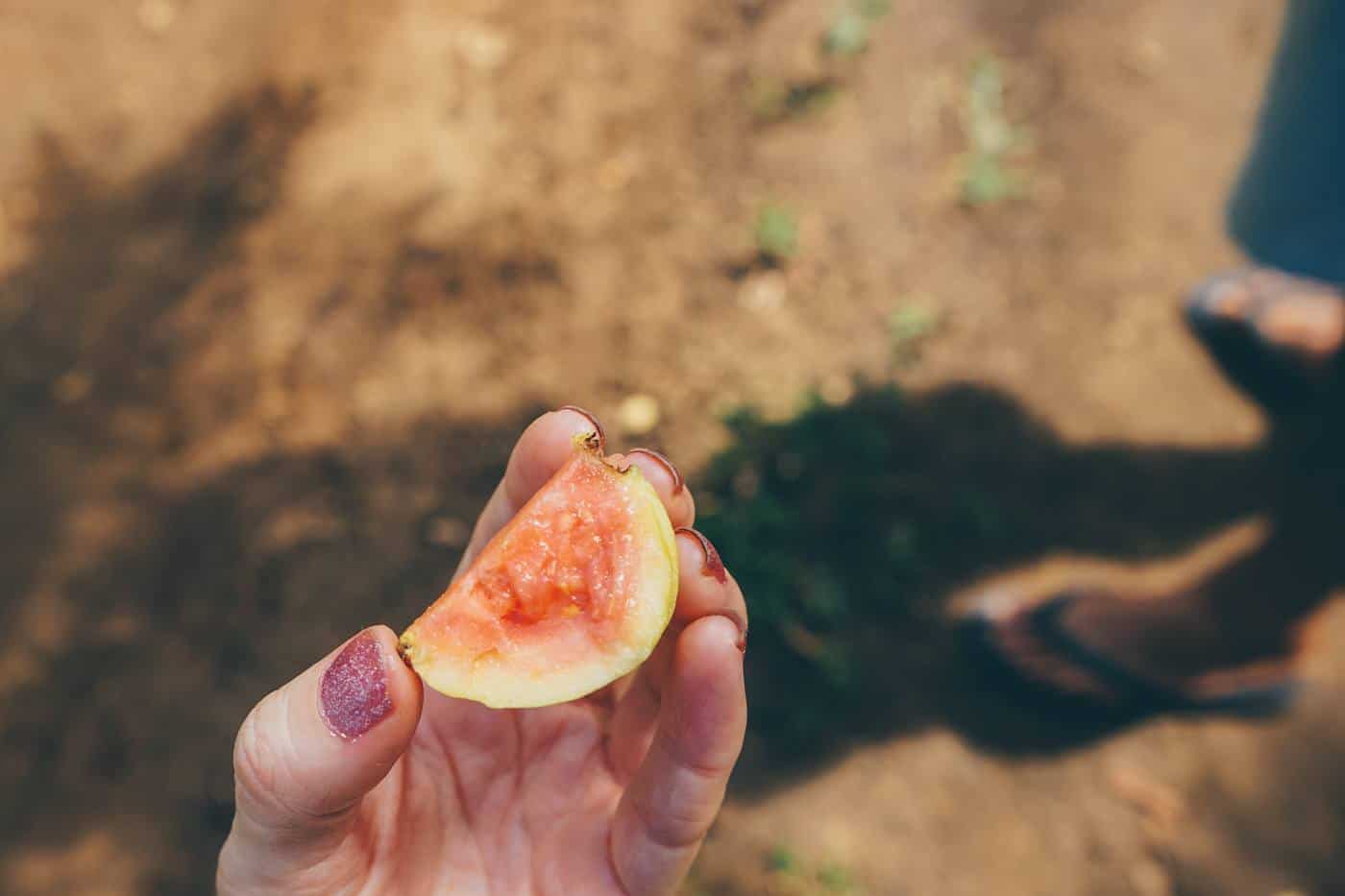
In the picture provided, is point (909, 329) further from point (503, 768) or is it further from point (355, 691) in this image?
point (355, 691)

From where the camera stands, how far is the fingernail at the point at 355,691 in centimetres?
164

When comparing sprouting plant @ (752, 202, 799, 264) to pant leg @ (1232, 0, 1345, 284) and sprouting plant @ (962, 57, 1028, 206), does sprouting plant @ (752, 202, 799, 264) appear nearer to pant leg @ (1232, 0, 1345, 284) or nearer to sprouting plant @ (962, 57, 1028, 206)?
sprouting plant @ (962, 57, 1028, 206)

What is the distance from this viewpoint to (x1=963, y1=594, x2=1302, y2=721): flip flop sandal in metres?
3.71

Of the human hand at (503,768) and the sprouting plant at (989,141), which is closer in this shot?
Result: the human hand at (503,768)

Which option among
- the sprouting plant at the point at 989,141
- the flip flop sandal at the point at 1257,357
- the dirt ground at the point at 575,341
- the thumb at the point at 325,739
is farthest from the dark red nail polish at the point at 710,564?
the flip flop sandal at the point at 1257,357

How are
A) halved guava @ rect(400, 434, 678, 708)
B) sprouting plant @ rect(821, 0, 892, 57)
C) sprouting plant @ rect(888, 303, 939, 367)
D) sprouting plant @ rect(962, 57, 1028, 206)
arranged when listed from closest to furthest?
halved guava @ rect(400, 434, 678, 708) < sprouting plant @ rect(888, 303, 939, 367) < sprouting plant @ rect(962, 57, 1028, 206) < sprouting plant @ rect(821, 0, 892, 57)

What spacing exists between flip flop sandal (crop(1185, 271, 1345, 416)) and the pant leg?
3.16 ft

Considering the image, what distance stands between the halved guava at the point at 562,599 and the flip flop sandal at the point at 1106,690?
7.49ft

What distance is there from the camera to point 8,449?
12.8 ft

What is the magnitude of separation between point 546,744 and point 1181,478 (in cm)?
318

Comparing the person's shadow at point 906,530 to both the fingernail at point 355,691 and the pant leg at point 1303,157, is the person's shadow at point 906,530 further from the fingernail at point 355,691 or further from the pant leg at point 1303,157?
the fingernail at point 355,691

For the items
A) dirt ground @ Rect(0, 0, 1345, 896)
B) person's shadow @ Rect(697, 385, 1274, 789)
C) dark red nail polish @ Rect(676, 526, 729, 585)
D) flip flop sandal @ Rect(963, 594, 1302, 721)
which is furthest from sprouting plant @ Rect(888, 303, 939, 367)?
dark red nail polish @ Rect(676, 526, 729, 585)

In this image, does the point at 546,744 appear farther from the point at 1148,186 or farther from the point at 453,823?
the point at 1148,186

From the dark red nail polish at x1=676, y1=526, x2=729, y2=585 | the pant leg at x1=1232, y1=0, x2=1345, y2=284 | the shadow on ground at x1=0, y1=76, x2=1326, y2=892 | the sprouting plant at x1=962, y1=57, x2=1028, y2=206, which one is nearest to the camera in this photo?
the dark red nail polish at x1=676, y1=526, x2=729, y2=585
